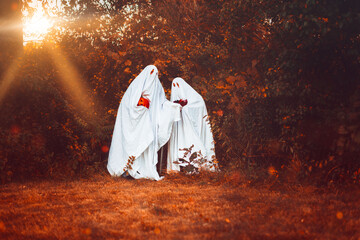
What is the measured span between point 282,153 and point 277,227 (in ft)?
10.3

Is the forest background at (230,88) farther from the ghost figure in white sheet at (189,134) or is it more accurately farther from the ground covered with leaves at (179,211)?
the ground covered with leaves at (179,211)

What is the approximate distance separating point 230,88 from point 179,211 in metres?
3.46

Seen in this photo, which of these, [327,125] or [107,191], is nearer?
[327,125]

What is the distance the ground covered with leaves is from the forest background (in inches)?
25.4

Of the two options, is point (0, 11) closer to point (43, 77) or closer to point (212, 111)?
point (43, 77)

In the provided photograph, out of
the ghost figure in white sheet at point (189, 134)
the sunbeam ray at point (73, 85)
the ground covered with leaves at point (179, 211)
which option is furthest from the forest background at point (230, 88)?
the ground covered with leaves at point (179, 211)

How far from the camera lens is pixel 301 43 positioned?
213 inches

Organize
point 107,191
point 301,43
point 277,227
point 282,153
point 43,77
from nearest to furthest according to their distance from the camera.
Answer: point 277,227 → point 301,43 → point 107,191 → point 282,153 → point 43,77

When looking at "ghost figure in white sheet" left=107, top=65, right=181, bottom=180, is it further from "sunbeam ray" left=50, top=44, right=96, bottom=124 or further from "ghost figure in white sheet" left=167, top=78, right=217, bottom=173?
"sunbeam ray" left=50, top=44, right=96, bottom=124

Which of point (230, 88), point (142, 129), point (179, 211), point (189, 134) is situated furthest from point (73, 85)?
point (179, 211)

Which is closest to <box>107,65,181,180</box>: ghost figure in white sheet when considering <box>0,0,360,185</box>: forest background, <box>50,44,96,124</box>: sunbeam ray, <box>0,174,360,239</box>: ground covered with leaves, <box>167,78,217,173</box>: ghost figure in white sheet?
<box>167,78,217,173</box>: ghost figure in white sheet

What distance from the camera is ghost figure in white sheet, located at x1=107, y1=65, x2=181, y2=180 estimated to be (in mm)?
7160


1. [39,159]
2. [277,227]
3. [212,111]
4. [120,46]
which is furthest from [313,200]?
[120,46]

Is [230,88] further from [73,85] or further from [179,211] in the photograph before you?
[73,85]
